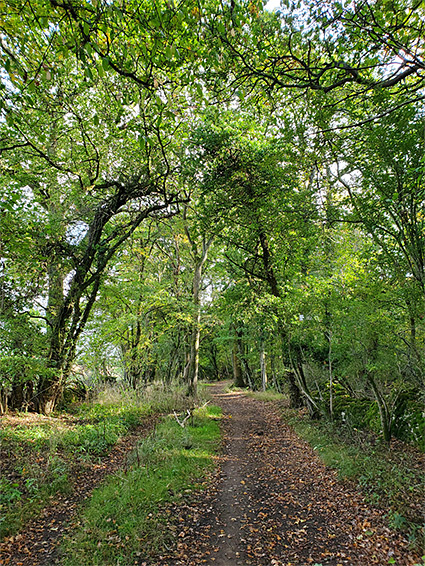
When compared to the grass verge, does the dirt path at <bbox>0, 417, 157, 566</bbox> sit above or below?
below

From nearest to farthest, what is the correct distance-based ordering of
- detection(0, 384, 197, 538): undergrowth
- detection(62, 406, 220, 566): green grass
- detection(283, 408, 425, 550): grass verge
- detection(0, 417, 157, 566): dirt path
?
detection(0, 417, 157, 566): dirt path → detection(62, 406, 220, 566): green grass → detection(283, 408, 425, 550): grass verge → detection(0, 384, 197, 538): undergrowth

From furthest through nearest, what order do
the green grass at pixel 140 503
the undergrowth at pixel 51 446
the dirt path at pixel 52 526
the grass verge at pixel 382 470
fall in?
1. the undergrowth at pixel 51 446
2. the grass verge at pixel 382 470
3. the green grass at pixel 140 503
4. the dirt path at pixel 52 526

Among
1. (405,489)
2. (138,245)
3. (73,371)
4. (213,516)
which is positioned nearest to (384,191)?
(405,489)

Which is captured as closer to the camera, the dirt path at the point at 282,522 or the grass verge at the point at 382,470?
the dirt path at the point at 282,522

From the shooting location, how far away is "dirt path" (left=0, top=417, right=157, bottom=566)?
3855mm

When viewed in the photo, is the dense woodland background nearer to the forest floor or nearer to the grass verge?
the grass verge

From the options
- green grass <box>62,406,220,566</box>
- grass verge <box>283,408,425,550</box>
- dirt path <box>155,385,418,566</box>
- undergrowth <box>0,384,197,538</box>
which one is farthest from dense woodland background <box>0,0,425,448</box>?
green grass <box>62,406,220,566</box>

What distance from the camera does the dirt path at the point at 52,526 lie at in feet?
12.6

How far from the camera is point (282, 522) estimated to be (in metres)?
4.76

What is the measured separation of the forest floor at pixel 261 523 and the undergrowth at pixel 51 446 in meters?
0.27

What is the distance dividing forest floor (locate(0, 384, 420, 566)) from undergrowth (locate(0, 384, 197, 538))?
268 millimetres

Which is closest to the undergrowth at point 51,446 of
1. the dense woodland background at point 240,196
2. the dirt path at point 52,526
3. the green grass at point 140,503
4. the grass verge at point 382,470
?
the dirt path at point 52,526

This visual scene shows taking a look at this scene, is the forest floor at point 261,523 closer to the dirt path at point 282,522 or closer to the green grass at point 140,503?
the dirt path at point 282,522

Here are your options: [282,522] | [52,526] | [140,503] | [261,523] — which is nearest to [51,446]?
[52,526]
